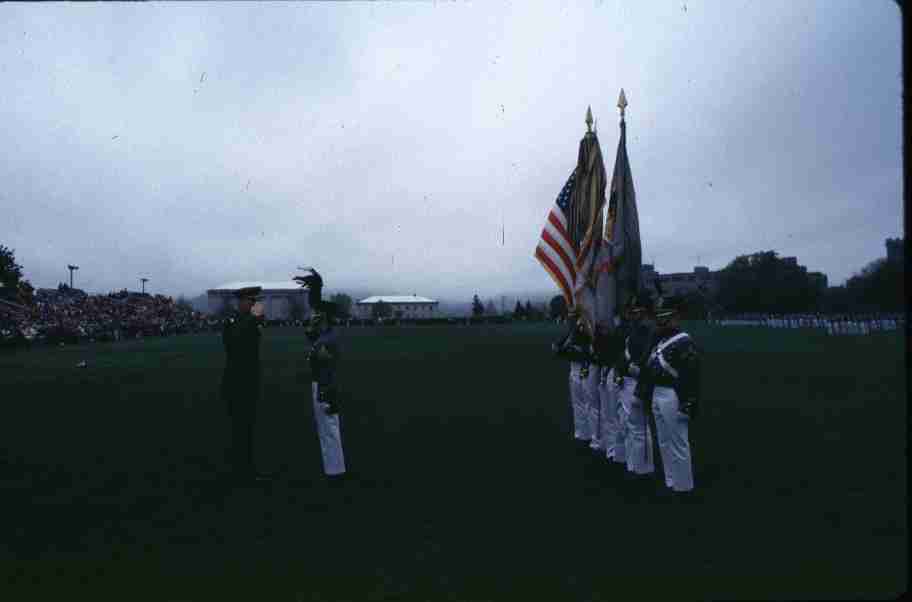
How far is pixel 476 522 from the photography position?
5723 millimetres

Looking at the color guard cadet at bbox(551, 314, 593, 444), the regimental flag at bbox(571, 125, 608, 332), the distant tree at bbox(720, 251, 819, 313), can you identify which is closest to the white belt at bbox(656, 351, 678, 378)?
the regimental flag at bbox(571, 125, 608, 332)

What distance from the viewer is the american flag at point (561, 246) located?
8.98 metres

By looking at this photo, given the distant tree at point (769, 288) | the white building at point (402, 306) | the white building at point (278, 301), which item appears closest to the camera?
the white building at point (278, 301)

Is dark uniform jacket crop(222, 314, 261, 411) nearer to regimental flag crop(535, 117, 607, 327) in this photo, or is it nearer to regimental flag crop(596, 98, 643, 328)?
regimental flag crop(535, 117, 607, 327)

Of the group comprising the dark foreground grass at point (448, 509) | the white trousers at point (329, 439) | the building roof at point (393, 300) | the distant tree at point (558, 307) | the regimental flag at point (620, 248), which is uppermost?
the building roof at point (393, 300)

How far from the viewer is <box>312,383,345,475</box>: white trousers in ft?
24.3

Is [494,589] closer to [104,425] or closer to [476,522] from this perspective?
[476,522]

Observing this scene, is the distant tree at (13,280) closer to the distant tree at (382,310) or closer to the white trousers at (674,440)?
the white trousers at (674,440)

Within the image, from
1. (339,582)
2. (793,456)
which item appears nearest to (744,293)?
(793,456)

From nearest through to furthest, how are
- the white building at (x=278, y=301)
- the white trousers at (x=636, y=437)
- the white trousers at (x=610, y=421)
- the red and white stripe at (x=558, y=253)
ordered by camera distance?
the white trousers at (x=636, y=437) → the white trousers at (x=610, y=421) → the red and white stripe at (x=558, y=253) → the white building at (x=278, y=301)

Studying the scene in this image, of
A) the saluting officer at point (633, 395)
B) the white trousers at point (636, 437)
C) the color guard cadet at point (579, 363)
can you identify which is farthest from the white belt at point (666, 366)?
the color guard cadet at point (579, 363)

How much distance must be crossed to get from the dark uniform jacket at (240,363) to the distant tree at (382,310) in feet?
340

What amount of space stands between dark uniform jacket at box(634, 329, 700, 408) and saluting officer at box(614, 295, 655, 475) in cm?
28

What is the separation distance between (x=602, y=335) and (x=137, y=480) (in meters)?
6.45
